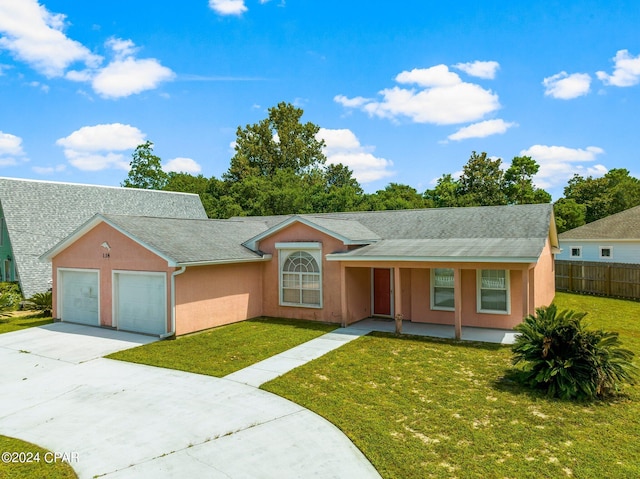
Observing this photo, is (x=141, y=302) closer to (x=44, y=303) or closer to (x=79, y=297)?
(x=79, y=297)

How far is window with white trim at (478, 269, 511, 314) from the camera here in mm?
13031

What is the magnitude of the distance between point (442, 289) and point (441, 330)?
151 cm

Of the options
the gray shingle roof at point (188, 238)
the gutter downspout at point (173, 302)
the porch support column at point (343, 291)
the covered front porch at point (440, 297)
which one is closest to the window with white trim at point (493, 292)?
the covered front porch at point (440, 297)

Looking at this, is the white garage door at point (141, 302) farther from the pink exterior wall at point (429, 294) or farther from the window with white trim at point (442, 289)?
the window with white trim at point (442, 289)

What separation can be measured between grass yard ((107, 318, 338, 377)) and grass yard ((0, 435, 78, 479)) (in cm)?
373

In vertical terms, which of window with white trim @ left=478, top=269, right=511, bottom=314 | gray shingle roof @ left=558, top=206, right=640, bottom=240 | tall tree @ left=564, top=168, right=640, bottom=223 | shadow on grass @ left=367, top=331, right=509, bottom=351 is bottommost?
shadow on grass @ left=367, top=331, right=509, bottom=351

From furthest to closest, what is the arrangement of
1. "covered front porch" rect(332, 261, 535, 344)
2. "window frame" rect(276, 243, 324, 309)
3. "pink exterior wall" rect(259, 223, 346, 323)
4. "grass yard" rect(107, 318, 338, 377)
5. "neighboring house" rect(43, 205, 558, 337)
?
"window frame" rect(276, 243, 324, 309)
"pink exterior wall" rect(259, 223, 346, 323)
"neighboring house" rect(43, 205, 558, 337)
"covered front porch" rect(332, 261, 535, 344)
"grass yard" rect(107, 318, 338, 377)

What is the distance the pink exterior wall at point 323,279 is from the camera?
14516 mm

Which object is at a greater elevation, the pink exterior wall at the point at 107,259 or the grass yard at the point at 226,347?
the pink exterior wall at the point at 107,259

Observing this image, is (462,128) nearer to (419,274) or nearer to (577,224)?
(577,224)

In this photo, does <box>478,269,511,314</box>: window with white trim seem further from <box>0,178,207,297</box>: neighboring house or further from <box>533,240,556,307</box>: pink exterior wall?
<box>0,178,207,297</box>: neighboring house

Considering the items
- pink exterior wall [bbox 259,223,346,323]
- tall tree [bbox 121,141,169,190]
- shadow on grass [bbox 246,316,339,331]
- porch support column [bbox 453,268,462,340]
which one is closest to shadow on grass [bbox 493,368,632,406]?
porch support column [bbox 453,268,462,340]

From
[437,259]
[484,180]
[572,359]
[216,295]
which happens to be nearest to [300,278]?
[216,295]

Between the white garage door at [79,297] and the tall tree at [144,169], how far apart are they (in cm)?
4255
